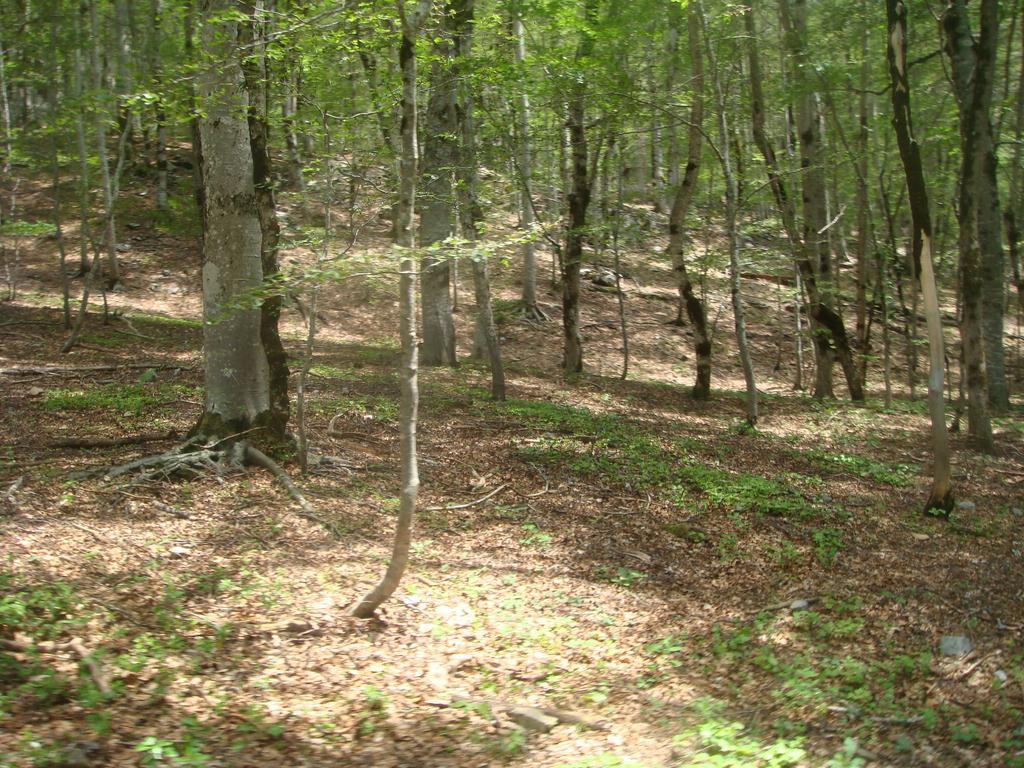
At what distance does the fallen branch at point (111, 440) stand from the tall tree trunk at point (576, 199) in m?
7.51

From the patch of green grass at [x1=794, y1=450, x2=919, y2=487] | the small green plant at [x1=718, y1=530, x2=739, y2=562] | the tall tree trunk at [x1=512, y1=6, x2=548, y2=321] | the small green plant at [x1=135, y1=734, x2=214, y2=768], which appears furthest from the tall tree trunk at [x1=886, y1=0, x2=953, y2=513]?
the small green plant at [x1=135, y1=734, x2=214, y2=768]

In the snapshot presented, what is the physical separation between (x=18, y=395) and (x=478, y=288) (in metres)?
6.17

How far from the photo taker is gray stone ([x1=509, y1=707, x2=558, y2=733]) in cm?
448

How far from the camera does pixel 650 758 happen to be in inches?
166

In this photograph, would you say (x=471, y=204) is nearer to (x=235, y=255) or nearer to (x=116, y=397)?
(x=235, y=255)

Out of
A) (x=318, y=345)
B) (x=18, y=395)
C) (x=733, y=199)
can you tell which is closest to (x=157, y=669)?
(x=18, y=395)

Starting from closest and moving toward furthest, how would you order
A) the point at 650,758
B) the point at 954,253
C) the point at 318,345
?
the point at 650,758
the point at 318,345
the point at 954,253

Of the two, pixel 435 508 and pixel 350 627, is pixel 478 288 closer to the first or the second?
pixel 435 508

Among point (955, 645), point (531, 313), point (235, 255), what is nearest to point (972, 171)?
point (955, 645)

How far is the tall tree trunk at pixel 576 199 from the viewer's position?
41.5 feet

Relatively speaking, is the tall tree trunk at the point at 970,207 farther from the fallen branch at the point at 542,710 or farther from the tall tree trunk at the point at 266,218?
the fallen branch at the point at 542,710

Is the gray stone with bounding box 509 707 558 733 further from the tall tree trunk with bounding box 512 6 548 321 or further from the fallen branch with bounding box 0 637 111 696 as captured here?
the tall tree trunk with bounding box 512 6 548 321

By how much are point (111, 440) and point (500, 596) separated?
182 inches

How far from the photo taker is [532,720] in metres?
4.50
